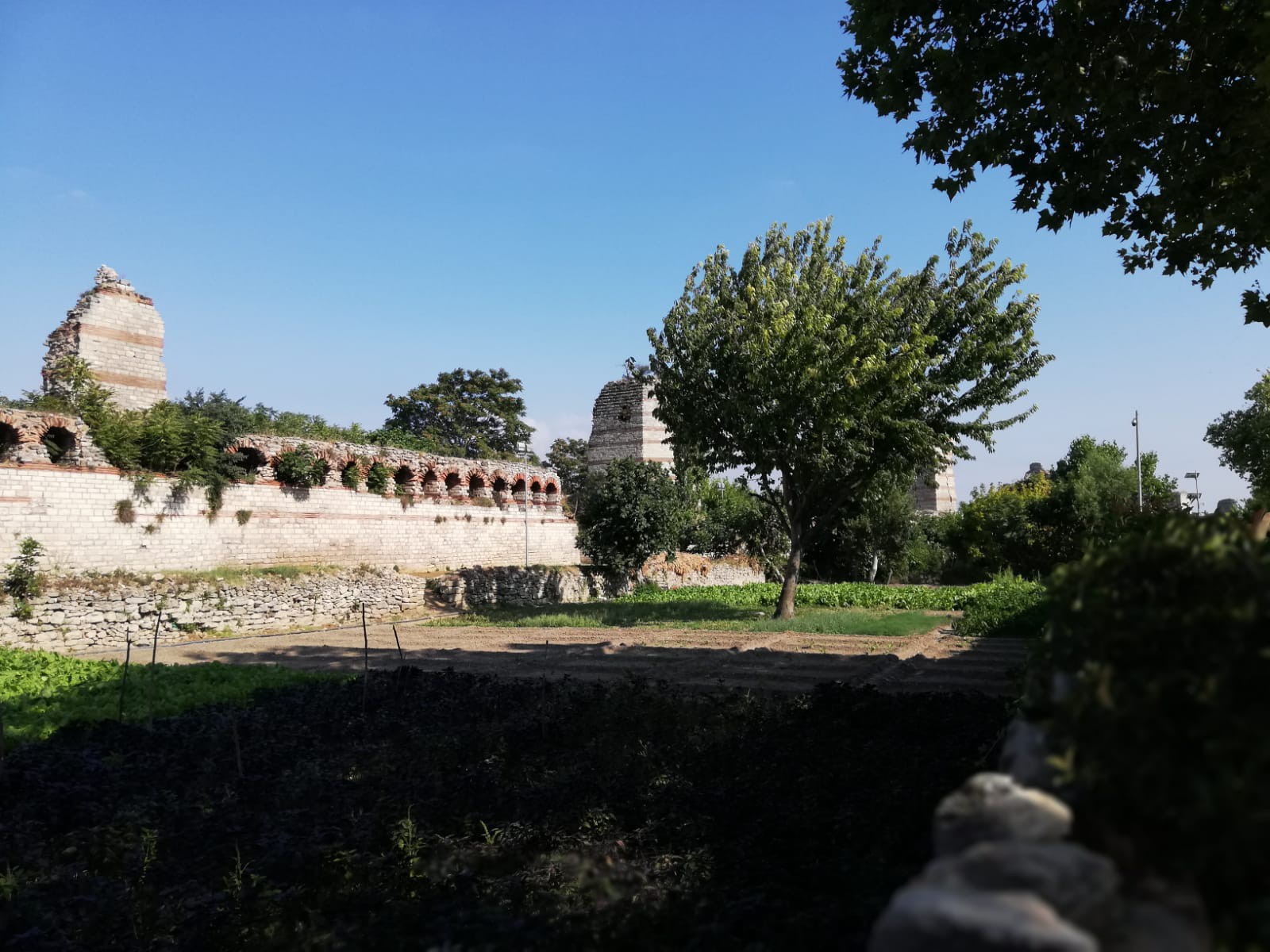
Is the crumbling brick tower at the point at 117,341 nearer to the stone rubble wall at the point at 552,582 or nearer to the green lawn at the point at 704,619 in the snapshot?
the stone rubble wall at the point at 552,582

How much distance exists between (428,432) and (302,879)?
44534 millimetres

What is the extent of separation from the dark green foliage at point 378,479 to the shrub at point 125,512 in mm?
6359

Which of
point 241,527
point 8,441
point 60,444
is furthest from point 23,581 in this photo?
point 241,527

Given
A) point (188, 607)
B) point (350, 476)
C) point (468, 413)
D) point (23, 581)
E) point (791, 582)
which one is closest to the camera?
point (23, 581)

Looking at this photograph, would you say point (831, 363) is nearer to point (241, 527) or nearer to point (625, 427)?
point (241, 527)

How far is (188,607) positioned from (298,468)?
4659mm

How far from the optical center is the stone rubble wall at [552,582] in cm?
2328

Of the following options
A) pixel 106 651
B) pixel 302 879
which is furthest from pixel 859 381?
pixel 106 651

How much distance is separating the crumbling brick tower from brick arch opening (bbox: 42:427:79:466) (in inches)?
230

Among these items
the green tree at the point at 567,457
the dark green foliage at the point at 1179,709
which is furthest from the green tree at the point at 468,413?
the dark green foliage at the point at 1179,709

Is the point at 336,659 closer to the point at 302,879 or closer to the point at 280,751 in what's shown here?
the point at 280,751

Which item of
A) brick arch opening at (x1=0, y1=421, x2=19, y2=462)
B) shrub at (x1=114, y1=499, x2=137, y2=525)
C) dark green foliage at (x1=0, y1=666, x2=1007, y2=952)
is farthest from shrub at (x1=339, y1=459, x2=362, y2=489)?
dark green foliage at (x1=0, y1=666, x2=1007, y2=952)

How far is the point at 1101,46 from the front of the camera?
6.79m

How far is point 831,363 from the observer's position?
15211mm
